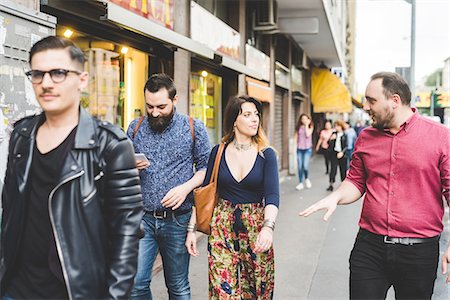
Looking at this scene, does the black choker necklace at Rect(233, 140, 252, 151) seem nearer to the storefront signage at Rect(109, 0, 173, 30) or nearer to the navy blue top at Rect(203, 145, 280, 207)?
the navy blue top at Rect(203, 145, 280, 207)

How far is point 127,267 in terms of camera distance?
221 cm

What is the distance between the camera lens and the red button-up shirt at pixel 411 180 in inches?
A: 131

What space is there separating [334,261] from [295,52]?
14.3 metres

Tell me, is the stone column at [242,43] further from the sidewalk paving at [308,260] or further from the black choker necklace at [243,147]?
the black choker necklace at [243,147]

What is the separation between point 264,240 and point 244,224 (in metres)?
0.22

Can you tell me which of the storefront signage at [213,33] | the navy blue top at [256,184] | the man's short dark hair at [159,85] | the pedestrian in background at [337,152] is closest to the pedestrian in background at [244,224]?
the navy blue top at [256,184]

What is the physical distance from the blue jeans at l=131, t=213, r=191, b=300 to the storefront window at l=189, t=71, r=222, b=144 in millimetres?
5009

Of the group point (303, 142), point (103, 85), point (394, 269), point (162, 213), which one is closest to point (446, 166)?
point (394, 269)

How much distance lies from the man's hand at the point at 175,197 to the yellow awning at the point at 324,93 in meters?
23.6

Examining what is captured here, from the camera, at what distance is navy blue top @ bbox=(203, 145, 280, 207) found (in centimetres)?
388

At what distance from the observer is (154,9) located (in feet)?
22.0

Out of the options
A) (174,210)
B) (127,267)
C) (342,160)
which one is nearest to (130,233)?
(127,267)

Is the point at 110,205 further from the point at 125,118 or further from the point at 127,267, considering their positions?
the point at 125,118

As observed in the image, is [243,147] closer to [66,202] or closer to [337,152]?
[66,202]
